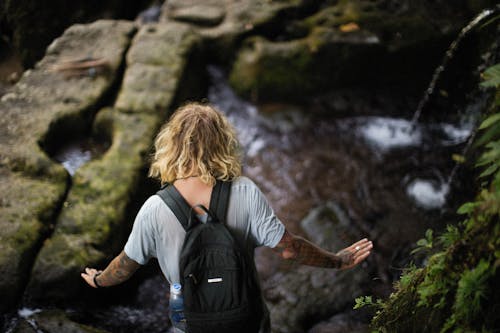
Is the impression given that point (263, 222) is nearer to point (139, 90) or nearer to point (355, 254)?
point (355, 254)

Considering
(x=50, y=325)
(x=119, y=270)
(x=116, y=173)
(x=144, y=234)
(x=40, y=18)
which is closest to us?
(x=144, y=234)

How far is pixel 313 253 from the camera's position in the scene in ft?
9.53

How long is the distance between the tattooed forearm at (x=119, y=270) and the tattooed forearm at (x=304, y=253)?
3.06 feet

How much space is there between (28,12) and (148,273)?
238 inches

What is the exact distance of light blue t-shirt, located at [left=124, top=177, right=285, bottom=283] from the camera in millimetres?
2410

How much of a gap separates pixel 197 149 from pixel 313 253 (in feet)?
3.54

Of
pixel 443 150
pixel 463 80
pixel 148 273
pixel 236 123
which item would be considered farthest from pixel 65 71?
pixel 463 80

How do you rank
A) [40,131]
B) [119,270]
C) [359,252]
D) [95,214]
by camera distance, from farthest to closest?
1. [40,131]
2. [95,214]
3. [359,252]
4. [119,270]

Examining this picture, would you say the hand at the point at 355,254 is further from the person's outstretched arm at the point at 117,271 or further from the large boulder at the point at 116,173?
the large boulder at the point at 116,173

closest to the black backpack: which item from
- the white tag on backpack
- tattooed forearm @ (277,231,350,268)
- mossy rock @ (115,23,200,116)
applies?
the white tag on backpack

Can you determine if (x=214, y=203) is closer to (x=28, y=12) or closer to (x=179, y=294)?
(x=179, y=294)

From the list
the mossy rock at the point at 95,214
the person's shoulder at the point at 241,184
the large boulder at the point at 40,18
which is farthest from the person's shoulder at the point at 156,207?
the large boulder at the point at 40,18

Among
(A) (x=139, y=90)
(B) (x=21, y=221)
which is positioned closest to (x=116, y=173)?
(B) (x=21, y=221)

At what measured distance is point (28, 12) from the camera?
8086 mm
